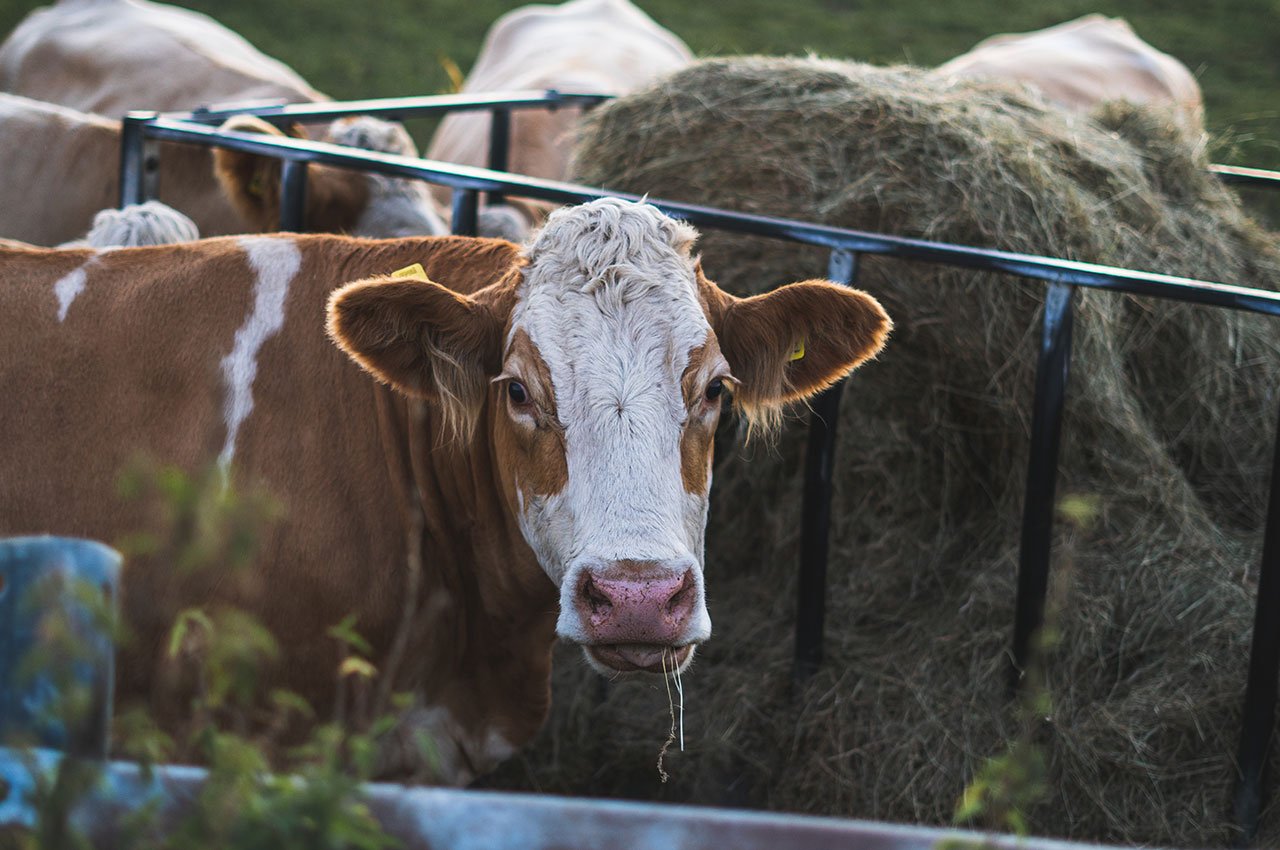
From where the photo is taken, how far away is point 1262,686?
261 centimetres

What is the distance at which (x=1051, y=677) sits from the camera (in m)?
2.93

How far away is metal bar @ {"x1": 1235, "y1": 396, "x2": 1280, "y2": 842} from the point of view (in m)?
2.57

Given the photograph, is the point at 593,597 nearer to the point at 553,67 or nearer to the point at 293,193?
the point at 293,193

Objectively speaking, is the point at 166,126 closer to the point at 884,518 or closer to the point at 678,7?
the point at 884,518

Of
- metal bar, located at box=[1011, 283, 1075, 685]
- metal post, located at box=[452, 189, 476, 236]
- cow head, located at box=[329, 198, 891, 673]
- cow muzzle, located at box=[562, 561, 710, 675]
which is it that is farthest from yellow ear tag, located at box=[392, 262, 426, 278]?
metal bar, located at box=[1011, 283, 1075, 685]

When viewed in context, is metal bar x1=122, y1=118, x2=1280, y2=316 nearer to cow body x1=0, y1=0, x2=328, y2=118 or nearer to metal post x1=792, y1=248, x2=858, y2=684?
metal post x1=792, y1=248, x2=858, y2=684

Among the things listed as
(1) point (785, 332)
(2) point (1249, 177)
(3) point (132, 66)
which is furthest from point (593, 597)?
(3) point (132, 66)

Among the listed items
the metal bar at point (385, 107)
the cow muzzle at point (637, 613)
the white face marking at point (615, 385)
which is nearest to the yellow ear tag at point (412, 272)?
the white face marking at point (615, 385)

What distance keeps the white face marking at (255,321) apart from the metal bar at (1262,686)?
2.20 metres

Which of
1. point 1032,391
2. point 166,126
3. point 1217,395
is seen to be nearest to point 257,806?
point 1032,391

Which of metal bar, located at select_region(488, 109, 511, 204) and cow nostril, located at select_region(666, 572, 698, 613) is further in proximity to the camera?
metal bar, located at select_region(488, 109, 511, 204)

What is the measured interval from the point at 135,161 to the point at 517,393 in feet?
6.56

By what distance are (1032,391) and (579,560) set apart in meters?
1.79

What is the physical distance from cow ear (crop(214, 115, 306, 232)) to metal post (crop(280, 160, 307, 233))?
0.54m
